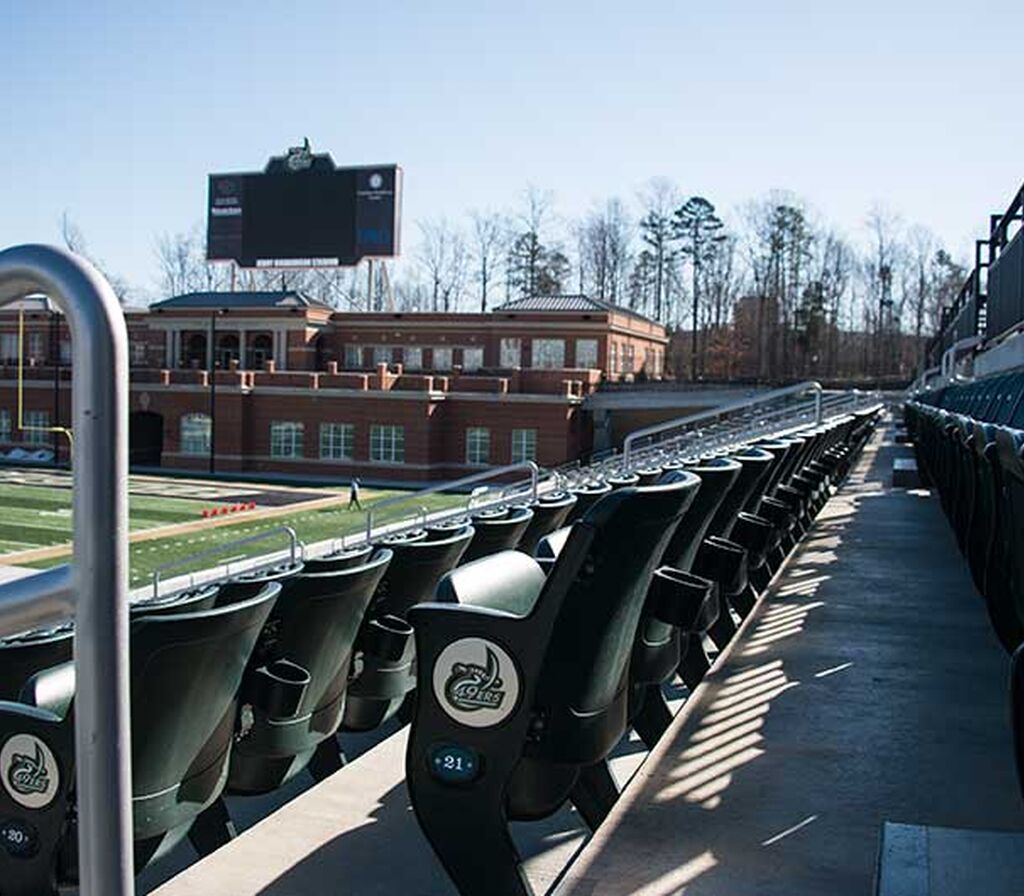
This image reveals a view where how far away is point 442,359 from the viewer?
59.3 meters

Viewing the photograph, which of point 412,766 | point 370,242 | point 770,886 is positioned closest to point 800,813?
point 770,886

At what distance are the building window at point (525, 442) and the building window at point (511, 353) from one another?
7454 millimetres

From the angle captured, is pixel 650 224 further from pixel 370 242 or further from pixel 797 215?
pixel 370 242

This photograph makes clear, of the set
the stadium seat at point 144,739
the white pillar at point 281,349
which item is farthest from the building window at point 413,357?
the stadium seat at point 144,739

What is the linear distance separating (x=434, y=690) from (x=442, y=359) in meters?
56.8

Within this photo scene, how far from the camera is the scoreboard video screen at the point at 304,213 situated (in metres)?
56.0

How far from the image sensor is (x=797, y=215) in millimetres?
79750

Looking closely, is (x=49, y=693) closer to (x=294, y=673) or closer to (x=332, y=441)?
(x=294, y=673)

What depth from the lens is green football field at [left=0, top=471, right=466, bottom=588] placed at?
2725cm

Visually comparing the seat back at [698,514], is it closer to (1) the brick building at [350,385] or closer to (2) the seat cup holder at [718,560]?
(2) the seat cup holder at [718,560]

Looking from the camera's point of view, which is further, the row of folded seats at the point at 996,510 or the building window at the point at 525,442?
the building window at the point at 525,442

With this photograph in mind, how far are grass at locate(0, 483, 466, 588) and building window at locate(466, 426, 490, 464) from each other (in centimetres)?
647

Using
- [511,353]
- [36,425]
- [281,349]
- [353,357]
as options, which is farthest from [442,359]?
[36,425]

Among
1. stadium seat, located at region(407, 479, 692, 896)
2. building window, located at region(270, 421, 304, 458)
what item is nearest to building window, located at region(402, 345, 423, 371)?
building window, located at region(270, 421, 304, 458)
